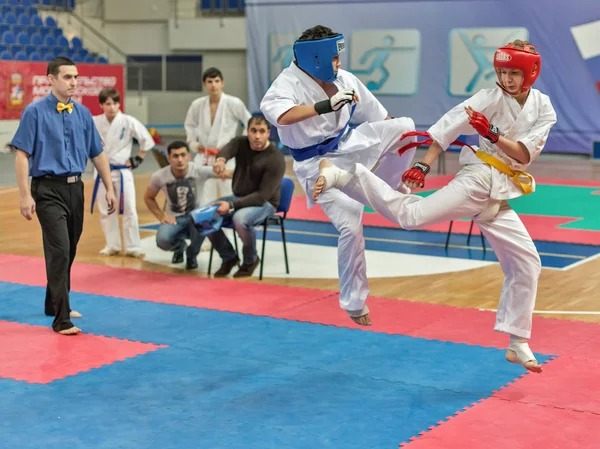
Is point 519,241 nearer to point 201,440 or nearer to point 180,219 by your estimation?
point 201,440

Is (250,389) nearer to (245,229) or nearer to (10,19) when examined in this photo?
(245,229)

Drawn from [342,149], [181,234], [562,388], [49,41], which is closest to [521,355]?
[562,388]

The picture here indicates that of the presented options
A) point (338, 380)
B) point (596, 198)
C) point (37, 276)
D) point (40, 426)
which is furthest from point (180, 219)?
point (596, 198)

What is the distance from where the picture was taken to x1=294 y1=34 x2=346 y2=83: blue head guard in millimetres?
4816

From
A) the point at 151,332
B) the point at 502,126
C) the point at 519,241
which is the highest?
the point at 502,126

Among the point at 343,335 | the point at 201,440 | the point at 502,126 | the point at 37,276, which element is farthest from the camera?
the point at 37,276

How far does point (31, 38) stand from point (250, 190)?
48.9 feet

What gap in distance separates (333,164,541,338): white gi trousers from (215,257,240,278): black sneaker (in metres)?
3.08

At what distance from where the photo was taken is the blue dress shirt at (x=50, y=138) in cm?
564

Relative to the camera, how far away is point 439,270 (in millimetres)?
7762

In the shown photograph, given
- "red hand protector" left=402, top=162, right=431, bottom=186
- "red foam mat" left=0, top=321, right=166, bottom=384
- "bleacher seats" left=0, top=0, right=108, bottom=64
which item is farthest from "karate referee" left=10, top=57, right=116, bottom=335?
"bleacher seats" left=0, top=0, right=108, bottom=64

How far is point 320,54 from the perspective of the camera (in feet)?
15.9

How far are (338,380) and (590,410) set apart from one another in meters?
1.33

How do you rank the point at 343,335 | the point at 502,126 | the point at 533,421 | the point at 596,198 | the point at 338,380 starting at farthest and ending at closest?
1. the point at 596,198
2. the point at 343,335
3. the point at 338,380
4. the point at 502,126
5. the point at 533,421
